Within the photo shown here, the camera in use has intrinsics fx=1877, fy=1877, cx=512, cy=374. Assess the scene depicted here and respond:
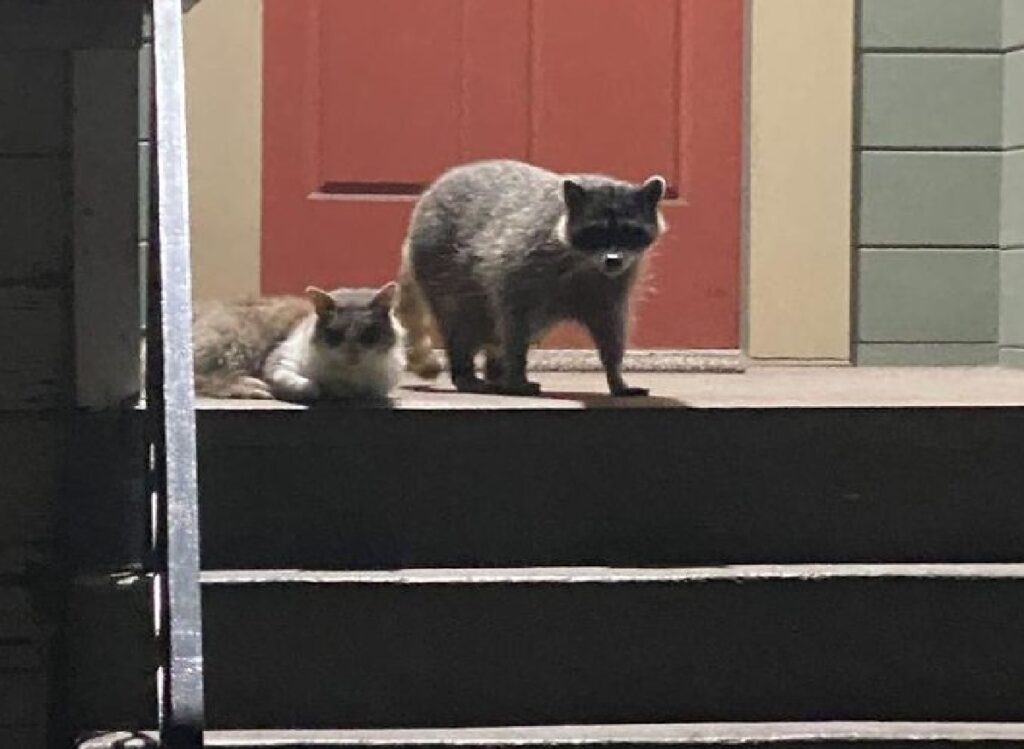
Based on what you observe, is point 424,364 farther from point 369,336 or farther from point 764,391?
point 764,391

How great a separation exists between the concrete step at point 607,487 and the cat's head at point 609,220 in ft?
1.52

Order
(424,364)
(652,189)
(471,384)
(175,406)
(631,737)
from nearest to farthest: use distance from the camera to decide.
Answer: (175,406), (631,737), (652,189), (471,384), (424,364)

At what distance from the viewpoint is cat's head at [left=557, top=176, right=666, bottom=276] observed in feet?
11.3

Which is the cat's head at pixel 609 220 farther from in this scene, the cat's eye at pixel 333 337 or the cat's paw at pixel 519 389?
the cat's eye at pixel 333 337

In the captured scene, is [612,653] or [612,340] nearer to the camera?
[612,653]

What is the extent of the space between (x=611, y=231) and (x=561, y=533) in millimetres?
651

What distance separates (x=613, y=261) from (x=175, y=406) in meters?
1.43

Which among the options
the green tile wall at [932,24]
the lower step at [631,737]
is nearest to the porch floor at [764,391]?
the lower step at [631,737]

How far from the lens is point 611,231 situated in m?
3.44

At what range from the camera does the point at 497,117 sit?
4496 mm

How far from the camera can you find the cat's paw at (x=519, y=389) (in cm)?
352

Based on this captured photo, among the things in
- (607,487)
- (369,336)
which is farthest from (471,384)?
(607,487)

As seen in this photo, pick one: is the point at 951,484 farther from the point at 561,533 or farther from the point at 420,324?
the point at 420,324

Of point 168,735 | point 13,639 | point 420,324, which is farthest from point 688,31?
point 168,735
